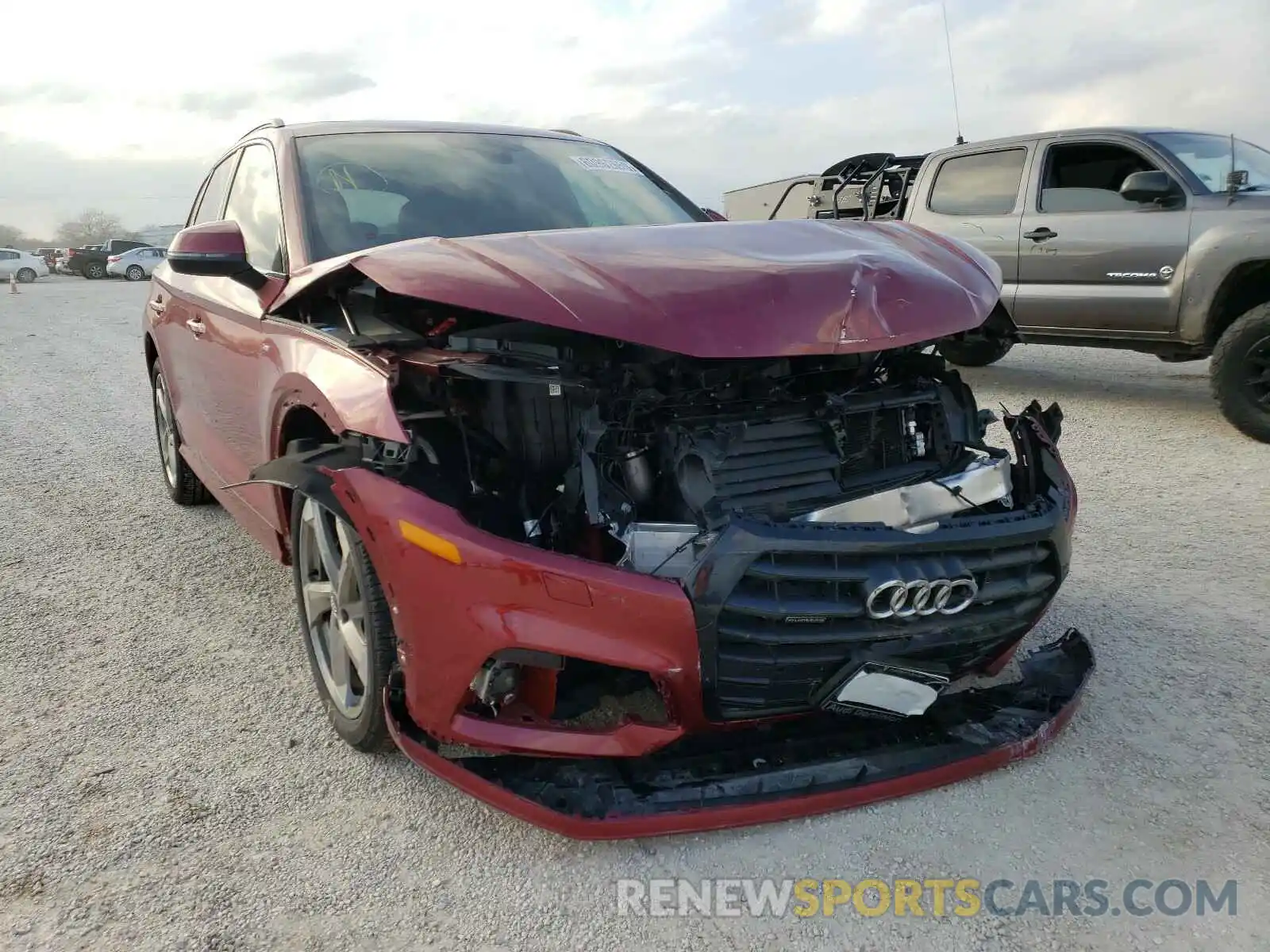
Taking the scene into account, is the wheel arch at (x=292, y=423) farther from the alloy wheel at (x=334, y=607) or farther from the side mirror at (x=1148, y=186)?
the side mirror at (x=1148, y=186)

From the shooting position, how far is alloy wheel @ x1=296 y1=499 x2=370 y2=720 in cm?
249

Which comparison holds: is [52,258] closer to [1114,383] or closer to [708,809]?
[1114,383]

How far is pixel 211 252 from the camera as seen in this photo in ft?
9.48

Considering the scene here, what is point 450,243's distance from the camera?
7.88 feet

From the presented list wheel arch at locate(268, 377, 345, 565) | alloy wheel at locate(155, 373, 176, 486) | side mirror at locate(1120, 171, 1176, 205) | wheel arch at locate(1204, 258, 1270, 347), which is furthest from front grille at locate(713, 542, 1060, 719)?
side mirror at locate(1120, 171, 1176, 205)

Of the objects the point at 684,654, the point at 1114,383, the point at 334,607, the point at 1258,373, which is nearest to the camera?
the point at 684,654

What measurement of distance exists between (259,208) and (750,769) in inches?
102

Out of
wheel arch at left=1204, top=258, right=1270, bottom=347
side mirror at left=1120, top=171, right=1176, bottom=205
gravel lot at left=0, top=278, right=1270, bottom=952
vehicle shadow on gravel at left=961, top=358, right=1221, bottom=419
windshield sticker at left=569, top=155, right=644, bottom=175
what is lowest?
gravel lot at left=0, top=278, right=1270, bottom=952

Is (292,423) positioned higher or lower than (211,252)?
lower

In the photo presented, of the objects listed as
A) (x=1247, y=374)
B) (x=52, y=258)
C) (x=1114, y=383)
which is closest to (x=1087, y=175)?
(x=1114, y=383)

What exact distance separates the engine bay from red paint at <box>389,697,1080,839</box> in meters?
0.54

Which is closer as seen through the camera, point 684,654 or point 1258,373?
point 684,654

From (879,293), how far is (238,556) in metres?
3.09

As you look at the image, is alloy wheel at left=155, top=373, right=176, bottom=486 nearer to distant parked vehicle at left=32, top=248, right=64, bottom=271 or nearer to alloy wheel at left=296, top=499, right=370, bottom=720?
alloy wheel at left=296, top=499, right=370, bottom=720
